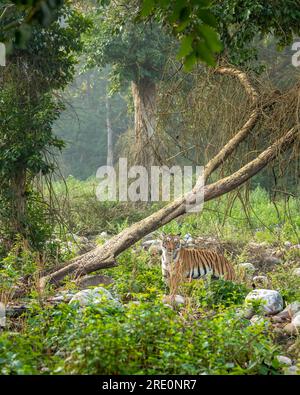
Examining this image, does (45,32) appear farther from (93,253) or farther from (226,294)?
(226,294)

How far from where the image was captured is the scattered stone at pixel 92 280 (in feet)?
36.6

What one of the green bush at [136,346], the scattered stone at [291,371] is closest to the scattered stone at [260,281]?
the green bush at [136,346]

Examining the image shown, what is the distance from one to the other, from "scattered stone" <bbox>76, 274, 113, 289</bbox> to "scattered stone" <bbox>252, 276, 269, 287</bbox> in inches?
80.4

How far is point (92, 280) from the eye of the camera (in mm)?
11344

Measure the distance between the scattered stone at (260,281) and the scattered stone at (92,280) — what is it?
6.70ft

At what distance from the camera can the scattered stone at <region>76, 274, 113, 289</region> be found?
1116 cm

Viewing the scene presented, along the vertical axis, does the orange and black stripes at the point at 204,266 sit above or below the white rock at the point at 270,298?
above

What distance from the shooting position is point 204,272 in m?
11.8

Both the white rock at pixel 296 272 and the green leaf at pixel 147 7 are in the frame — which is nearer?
the green leaf at pixel 147 7

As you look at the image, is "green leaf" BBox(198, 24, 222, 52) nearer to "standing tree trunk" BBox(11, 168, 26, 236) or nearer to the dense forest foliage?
the dense forest foliage

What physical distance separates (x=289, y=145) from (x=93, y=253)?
2839mm

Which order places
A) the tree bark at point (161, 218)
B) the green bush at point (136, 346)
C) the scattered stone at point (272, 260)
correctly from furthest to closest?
the scattered stone at point (272, 260), the tree bark at point (161, 218), the green bush at point (136, 346)

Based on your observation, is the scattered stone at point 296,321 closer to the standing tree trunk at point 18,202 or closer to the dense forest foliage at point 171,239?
the dense forest foliage at point 171,239
